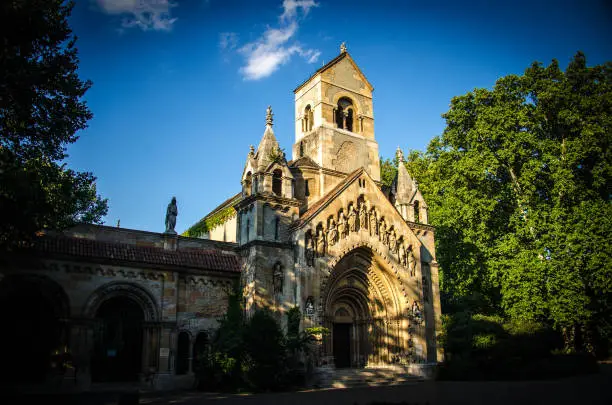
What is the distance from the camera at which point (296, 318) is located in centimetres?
2322

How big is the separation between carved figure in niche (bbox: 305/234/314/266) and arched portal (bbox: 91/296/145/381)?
8284 millimetres

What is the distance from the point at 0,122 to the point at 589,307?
2967 cm

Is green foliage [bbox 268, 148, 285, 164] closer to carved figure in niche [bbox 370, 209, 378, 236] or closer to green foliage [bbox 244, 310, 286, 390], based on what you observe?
carved figure in niche [bbox 370, 209, 378, 236]

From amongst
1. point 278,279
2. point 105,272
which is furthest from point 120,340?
point 278,279

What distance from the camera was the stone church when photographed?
20.5 m

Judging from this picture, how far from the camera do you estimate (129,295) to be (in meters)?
22.5

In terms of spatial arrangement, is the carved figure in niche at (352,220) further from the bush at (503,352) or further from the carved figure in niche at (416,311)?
the bush at (503,352)

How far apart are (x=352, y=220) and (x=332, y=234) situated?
63.3 inches

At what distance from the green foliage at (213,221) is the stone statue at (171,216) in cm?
879

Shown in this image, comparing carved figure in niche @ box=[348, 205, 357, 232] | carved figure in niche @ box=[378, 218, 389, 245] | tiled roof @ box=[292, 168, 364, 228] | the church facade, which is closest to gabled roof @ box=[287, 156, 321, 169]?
the church facade

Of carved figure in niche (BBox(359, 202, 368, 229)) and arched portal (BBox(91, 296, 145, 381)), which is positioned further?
carved figure in niche (BBox(359, 202, 368, 229))

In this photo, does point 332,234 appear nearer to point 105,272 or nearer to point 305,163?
point 305,163

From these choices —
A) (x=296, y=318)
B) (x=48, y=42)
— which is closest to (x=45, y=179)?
(x=48, y=42)

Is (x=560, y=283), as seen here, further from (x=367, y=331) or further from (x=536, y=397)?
(x=536, y=397)
